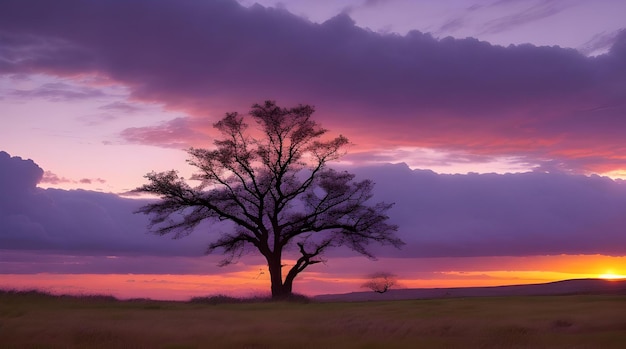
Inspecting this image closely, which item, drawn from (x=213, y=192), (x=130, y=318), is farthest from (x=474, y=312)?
(x=213, y=192)

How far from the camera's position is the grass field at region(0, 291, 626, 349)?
73.1 feet

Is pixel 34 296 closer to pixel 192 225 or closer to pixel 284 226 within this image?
pixel 192 225

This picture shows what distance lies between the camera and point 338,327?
2586 centimetres

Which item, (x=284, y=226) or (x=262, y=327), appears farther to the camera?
(x=284, y=226)

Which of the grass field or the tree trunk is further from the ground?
the tree trunk

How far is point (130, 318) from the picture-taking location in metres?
30.5

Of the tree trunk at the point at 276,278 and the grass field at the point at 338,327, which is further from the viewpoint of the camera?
the tree trunk at the point at 276,278

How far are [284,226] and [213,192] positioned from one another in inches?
213

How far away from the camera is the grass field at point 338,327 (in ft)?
73.1

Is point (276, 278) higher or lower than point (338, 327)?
higher

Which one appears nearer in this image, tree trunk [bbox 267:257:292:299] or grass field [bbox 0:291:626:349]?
grass field [bbox 0:291:626:349]

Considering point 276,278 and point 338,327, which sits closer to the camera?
point 338,327

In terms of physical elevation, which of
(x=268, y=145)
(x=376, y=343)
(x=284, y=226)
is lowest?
(x=376, y=343)

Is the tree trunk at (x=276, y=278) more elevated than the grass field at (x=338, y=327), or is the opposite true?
the tree trunk at (x=276, y=278)
